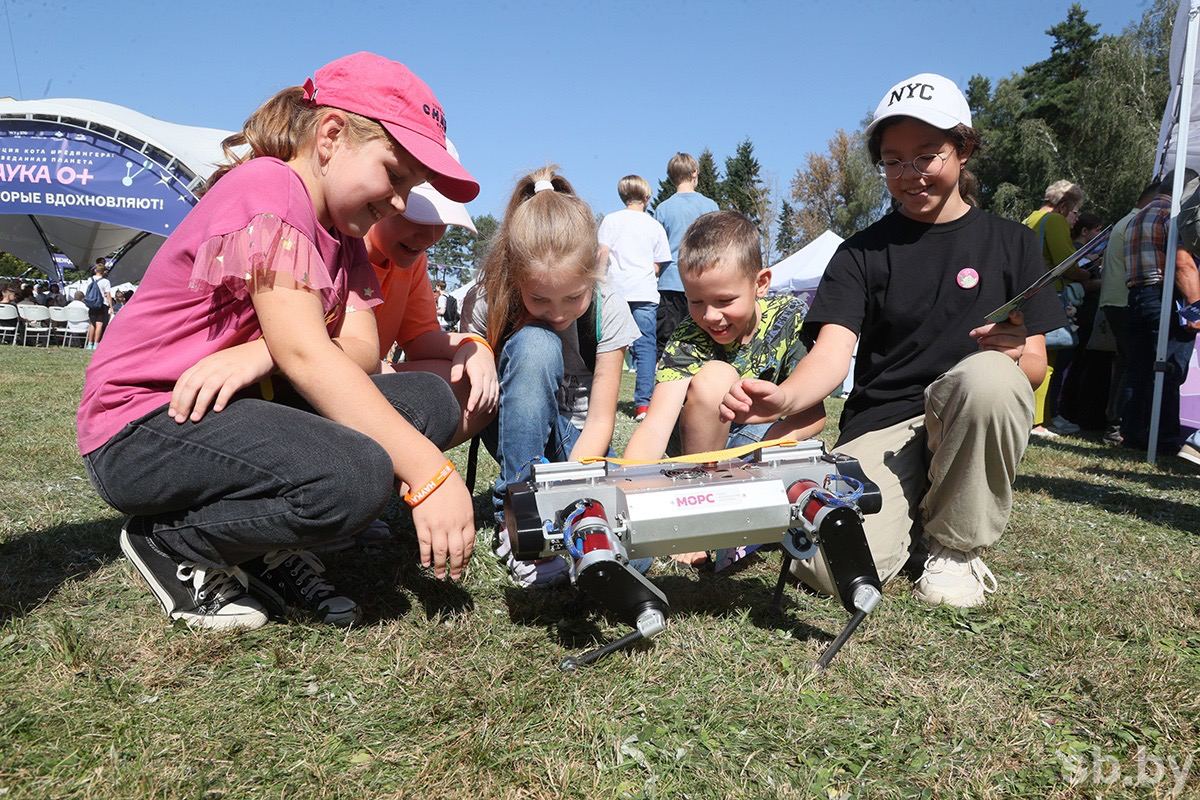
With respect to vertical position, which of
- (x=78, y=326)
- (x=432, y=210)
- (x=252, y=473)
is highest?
(x=432, y=210)

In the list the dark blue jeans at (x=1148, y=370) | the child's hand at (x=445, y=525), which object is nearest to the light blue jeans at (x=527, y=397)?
the child's hand at (x=445, y=525)

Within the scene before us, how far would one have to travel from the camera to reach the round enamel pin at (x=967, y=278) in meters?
2.48

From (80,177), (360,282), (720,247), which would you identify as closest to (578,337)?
(720,247)

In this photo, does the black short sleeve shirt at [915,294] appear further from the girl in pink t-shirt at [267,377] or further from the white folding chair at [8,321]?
the white folding chair at [8,321]

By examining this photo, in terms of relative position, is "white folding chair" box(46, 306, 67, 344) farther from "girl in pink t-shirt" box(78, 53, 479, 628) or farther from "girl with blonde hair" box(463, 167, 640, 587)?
"girl in pink t-shirt" box(78, 53, 479, 628)

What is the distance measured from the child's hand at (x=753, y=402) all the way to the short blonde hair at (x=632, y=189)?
5086 millimetres

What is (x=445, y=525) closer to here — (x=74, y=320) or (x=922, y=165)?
(x=922, y=165)

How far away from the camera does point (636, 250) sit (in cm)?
662

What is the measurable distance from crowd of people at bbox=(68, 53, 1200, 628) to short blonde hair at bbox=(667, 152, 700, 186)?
474cm

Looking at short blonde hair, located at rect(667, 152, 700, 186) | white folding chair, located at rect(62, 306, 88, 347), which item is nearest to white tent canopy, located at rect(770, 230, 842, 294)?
short blonde hair, located at rect(667, 152, 700, 186)

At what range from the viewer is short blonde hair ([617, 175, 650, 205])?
7.09 meters

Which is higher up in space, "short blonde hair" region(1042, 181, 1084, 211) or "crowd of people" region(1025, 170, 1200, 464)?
"short blonde hair" region(1042, 181, 1084, 211)

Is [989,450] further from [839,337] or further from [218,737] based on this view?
[218,737]

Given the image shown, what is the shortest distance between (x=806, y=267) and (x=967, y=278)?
880cm
